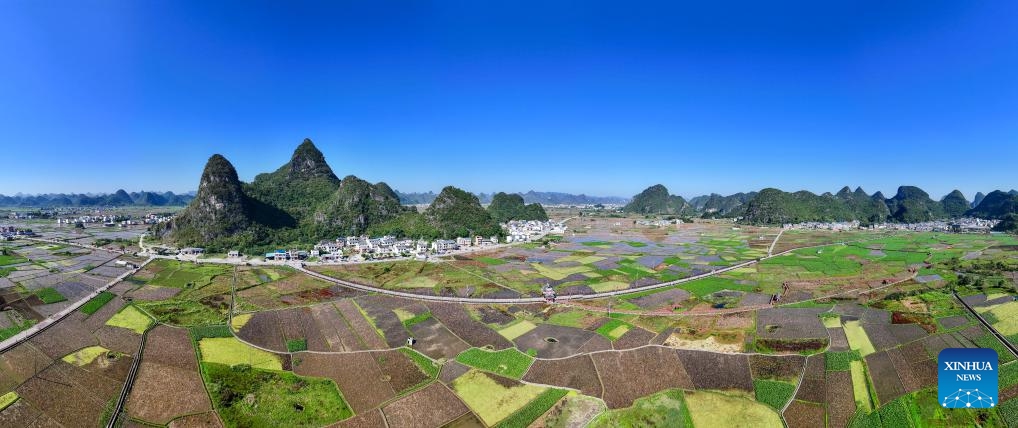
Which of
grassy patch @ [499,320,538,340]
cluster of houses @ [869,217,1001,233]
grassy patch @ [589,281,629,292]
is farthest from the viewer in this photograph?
cluster of houses @ [869,217,1001,233]

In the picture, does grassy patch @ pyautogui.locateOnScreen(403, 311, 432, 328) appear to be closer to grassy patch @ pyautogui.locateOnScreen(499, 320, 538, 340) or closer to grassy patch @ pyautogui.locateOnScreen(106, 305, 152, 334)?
grassy patch @ pyautogui.locateOnScreen(499, 320, 538, 340)

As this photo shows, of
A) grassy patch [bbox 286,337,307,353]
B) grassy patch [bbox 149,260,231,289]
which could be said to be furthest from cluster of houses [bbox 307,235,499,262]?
grassy patch [bbox 286,337,307,353]

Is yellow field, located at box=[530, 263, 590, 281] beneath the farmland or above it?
above

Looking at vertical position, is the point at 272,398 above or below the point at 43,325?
below

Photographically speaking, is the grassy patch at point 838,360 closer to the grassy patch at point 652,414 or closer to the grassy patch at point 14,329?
the grassy patch at point 652,414

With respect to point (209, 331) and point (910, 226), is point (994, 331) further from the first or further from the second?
point (910, 226)

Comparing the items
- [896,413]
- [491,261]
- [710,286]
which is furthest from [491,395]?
[491,261]

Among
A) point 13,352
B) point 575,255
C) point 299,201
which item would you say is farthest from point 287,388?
point 299,201

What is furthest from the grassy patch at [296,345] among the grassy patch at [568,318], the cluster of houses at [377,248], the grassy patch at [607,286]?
the cluster of houses at [377,248]
